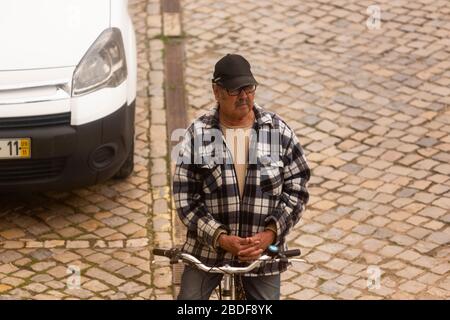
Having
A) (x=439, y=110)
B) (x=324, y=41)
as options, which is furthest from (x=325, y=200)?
(x=324, y=41)

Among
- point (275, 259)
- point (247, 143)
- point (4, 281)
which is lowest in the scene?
point (4, 281)

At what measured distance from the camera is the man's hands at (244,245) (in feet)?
19.4

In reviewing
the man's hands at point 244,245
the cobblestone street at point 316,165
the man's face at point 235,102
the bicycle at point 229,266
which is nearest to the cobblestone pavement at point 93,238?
the cobblestone street at point 316,165

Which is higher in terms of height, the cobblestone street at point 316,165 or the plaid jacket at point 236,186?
the plaid jacket at point 236,186

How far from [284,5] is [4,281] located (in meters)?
5.27

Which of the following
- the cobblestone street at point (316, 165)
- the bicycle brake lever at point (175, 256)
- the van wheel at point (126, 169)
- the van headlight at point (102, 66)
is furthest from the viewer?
the van wheel at point (126, 169)

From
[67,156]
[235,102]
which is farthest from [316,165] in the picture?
[235,102]

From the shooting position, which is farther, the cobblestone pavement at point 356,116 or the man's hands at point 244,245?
the cobblestone pavement at point 356,116

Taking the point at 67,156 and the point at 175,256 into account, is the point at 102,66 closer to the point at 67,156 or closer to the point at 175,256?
the point at 67,156

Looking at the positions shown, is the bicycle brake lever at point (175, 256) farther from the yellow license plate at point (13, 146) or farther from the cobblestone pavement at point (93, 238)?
the yellow license plate at point (13, 146)

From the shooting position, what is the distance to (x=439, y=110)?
33.6ft

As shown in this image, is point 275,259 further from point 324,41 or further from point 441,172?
point 324,41

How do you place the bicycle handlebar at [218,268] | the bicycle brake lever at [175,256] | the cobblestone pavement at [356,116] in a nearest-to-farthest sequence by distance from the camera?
1. the bicycle handlebar at [218,268]
2. the bicycle brake lever at [175,256]
3. the cobblestone pavement at [356,116]

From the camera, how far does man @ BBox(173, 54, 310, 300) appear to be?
6.01 m
